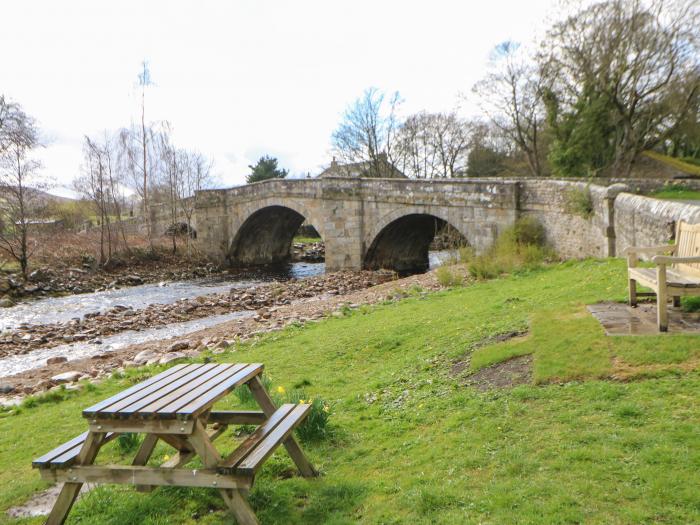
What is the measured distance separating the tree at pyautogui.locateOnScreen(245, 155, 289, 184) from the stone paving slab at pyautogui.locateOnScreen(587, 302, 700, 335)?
128 feet

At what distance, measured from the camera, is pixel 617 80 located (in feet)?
71.8

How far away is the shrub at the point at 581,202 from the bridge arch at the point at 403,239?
4.93 m

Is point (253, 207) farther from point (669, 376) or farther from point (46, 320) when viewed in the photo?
point (669, 376)

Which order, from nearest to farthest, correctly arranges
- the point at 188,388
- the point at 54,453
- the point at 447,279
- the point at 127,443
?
the point at 54,453, the point at 188,388, the point at 127,443, the point at 447,279

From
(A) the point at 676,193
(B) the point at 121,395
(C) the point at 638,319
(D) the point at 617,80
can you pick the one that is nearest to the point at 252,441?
(B) the point at 121,395

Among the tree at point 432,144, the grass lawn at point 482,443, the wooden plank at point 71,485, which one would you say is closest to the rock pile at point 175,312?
the grass lawn at point 482,443

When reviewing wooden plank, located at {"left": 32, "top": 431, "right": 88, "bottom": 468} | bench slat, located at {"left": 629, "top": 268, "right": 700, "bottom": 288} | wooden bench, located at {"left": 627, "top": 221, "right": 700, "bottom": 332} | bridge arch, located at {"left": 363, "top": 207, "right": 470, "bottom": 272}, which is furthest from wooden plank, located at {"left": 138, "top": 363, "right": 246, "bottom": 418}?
bridge arch, located at {"left": 363, "top": 207, "right": 470, "bottom": 272}

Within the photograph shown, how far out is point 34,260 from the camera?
72.1ft

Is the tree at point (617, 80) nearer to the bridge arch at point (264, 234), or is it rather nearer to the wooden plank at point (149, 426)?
Result: the bridge arch at point (264, 234)

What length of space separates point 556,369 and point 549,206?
10.1m

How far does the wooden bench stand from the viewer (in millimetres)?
4621

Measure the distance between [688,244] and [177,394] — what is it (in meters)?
5.06

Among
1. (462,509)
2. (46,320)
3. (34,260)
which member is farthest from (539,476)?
(34,260)

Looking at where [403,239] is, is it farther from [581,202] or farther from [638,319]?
[638,319]
